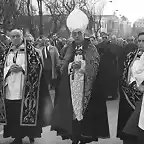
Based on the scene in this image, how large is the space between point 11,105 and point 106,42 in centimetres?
597

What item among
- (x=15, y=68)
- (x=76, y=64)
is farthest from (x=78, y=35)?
(x=15, y=68)

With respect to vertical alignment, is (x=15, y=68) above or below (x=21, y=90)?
above

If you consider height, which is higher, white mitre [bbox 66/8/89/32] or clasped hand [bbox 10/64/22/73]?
white mitre [bbox 66/8/89/32]

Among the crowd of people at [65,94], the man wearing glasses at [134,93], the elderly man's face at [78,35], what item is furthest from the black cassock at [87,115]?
the elderly man's face at [78,35]

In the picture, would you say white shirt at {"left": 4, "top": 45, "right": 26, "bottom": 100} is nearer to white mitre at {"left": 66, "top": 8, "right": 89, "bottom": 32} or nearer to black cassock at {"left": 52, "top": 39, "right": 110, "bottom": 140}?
black cassock at {"left": 52, "top": 39, "right": 110, "bottom": 140}

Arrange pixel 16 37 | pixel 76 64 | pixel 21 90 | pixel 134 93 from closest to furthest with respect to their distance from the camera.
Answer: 1. pixel 134 93
2. pixel 76 64
3. pixel 16 37
4. pixel 21 90

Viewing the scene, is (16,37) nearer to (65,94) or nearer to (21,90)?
(21,90)

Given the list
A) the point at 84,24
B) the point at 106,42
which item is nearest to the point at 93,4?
the point at 106,42

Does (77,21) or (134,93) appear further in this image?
(77,21)

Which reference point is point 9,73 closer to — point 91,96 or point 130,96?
point 91,96

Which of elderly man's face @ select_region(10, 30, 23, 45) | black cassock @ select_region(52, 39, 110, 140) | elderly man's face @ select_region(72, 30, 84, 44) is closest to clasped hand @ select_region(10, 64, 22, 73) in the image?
elderly man's face @ select_region(10, 30, 23, 45)

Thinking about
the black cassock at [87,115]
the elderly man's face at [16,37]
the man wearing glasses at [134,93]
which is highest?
the elderly man's face at [16,37]

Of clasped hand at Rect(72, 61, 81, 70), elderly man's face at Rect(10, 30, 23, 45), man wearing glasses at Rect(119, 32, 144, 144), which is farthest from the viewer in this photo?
elderly man's face at Rect(10, 30, 23, 45)

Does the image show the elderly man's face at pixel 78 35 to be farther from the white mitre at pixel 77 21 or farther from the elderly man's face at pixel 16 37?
the elderly man's face at pixel 16 37
